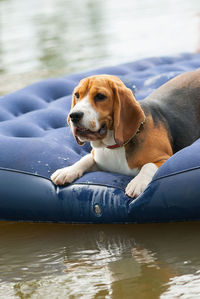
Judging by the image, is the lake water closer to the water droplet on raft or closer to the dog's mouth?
the water droplet on raft

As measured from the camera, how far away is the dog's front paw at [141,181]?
8.91 ft

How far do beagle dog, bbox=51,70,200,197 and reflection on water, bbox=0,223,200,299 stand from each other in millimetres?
256

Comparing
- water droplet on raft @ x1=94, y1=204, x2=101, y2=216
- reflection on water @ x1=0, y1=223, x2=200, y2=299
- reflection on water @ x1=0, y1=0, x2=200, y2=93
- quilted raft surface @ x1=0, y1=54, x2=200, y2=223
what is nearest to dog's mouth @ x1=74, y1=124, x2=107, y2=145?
quilted raft surface @ x1=0, y1=54, x2=200, y2=223

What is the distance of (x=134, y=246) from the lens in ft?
8.71

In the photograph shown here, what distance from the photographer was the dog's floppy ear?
2723 mm

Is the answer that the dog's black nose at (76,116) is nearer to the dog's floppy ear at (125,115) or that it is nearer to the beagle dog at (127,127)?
the beagle dog at (127,127)

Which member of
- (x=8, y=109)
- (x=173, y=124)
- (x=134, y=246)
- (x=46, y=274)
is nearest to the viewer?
(x=46, y=274)

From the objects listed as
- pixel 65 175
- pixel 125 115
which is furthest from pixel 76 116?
pixel 65 175

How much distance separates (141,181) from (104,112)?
0.38 m

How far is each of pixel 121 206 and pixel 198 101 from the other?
86 cm

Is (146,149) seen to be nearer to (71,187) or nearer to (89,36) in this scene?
(71,187)

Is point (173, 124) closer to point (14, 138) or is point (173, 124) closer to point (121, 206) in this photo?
point (121, 206)

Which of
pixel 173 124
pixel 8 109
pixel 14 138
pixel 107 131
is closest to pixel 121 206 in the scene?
pixel 107 131

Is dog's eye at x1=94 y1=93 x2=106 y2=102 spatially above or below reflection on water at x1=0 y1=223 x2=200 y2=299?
above
